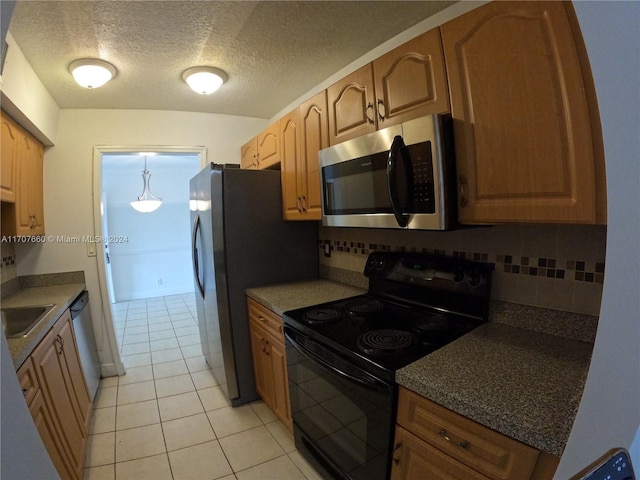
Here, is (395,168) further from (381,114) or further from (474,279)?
(474,279)

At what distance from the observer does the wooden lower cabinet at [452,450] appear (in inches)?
27.8

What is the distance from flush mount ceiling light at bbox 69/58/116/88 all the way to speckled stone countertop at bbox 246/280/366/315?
1.59 meters

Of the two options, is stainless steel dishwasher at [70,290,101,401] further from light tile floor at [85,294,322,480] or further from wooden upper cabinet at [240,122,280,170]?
wooden upper cabinet at [240,122,280,170]

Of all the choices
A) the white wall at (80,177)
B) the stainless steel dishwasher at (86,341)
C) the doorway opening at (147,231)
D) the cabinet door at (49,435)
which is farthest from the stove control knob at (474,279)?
the doorway opening at (147,231)

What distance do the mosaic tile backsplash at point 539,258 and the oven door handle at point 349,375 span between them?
2.23ft

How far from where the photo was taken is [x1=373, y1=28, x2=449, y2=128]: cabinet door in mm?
1091

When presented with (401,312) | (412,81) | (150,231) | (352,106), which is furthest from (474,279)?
(150,231)

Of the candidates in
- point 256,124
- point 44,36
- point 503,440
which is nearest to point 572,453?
point 503,440

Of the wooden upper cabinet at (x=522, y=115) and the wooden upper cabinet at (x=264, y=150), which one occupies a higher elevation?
the wooden upper cabinet at (x=264, y=150)

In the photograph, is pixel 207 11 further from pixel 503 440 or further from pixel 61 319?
pixel 503 440

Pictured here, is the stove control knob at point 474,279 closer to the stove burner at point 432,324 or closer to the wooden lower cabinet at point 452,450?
the stove burner at point 432,324

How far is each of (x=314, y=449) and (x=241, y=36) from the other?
216 centimetres

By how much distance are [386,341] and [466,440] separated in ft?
1.34

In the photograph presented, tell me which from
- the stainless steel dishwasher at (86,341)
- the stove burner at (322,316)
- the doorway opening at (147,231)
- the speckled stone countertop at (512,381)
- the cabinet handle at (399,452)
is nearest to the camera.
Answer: the speckled stone countertop at (512,381)
